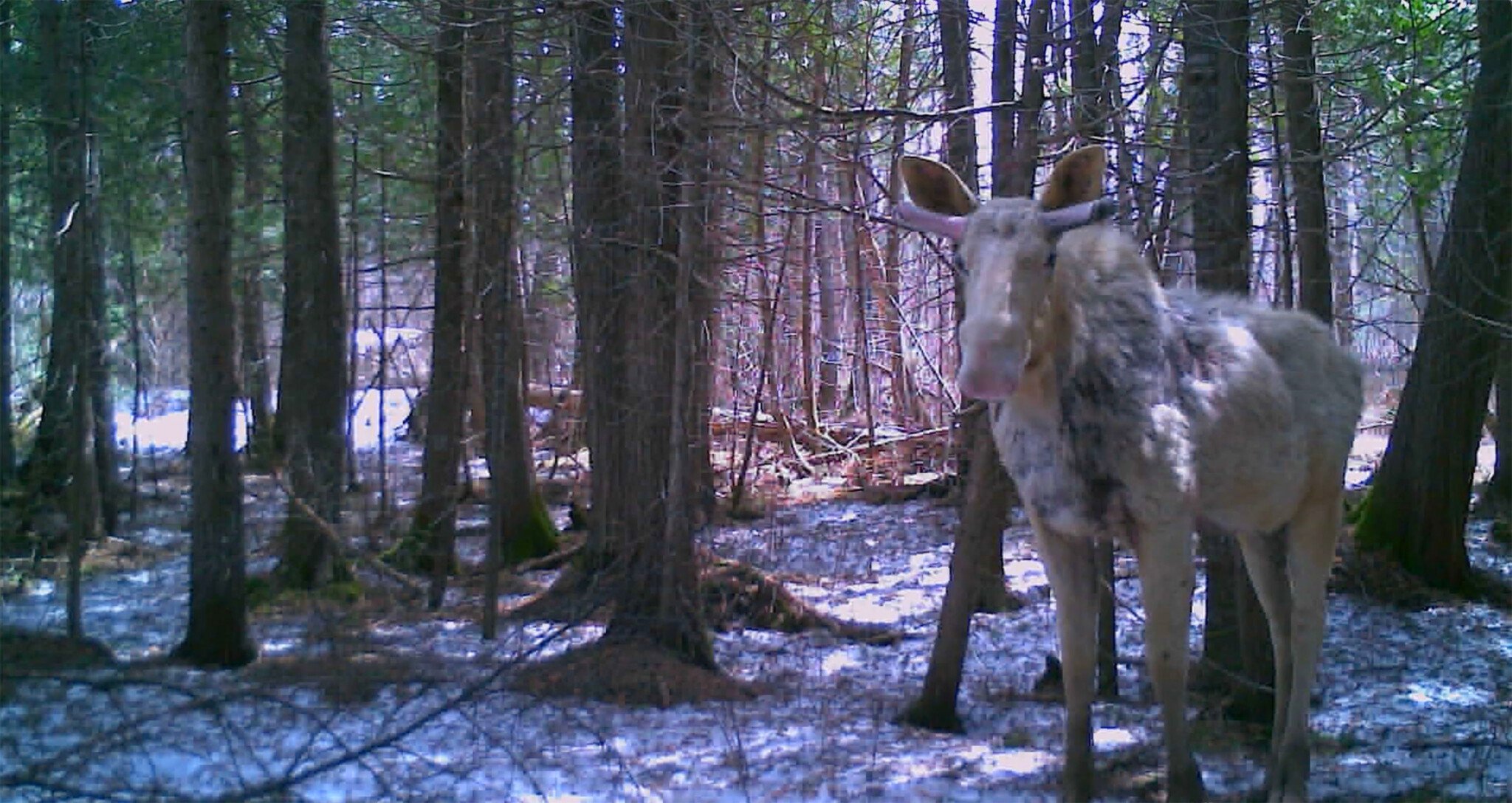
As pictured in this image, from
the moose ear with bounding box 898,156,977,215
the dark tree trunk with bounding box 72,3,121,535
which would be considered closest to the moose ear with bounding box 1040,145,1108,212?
the moose ear with bounding box 898,156,977,215

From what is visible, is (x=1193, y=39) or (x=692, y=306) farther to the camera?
(x=692, y=306)

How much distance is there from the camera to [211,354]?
902 centimetres

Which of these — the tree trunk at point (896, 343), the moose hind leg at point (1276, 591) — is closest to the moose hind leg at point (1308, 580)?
the moose hind leg at point (1276, 591)

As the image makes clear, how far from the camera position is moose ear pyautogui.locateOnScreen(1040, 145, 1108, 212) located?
533 cm

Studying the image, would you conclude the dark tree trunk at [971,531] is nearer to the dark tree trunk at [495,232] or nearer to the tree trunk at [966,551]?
the tree trunk at [966,551]

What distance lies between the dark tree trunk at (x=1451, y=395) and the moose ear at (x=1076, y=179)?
5358mm

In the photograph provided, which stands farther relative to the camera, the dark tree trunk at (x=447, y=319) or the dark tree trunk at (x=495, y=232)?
the dark tree trunk at (x=447, y=319)

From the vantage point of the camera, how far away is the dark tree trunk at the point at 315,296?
11.6m

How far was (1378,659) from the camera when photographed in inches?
366

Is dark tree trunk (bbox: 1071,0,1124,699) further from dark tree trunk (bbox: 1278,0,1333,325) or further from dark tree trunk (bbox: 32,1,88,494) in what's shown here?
dark tree trunk (bbox: 32,1,88,494)

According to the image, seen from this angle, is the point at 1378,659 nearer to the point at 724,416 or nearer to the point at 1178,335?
the point at 1178,335

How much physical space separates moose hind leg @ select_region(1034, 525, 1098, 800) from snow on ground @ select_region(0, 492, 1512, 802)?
62 cm

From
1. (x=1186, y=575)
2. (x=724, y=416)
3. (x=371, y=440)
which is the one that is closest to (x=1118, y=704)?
(x=1186, y=575)

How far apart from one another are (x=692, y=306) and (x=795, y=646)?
9.26ft
